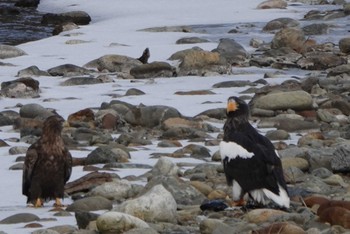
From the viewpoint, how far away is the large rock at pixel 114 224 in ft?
20.1

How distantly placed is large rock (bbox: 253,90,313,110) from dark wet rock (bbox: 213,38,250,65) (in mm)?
4327

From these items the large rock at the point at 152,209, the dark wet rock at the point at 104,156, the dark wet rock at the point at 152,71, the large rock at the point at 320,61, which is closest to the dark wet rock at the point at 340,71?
the large rock at the point at 320,61

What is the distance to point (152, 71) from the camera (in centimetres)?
1513

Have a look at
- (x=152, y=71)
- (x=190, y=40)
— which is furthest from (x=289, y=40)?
(x=152, y=71)

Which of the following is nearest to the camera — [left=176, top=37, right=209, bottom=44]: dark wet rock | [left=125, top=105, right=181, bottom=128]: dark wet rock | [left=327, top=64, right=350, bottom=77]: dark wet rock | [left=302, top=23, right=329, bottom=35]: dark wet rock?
[left=125, top=105, right=181, bottom=128]: dark wet rock

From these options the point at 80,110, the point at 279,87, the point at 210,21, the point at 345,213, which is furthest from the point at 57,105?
the point at 210,21

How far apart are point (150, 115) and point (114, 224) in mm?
5170

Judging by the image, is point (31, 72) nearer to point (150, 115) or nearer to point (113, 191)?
point (150, 115)

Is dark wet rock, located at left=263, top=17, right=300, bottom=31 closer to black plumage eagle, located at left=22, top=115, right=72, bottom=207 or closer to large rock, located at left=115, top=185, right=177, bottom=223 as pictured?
black plumage eagle, located at left=22, top=115, right=72, bottom=207

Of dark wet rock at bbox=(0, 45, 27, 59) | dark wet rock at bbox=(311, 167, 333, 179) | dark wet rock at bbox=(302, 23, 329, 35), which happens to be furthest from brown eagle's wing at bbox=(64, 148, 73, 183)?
dark wet rock at bbox=(302, 23, 329, 35)

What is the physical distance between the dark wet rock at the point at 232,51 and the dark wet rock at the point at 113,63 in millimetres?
1386

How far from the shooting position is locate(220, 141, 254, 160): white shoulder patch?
6930 millimetres

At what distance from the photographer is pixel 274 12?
2323cm

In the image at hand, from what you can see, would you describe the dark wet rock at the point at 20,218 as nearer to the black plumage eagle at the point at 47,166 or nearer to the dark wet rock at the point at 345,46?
the black plumage eagle at the point at 47,166
